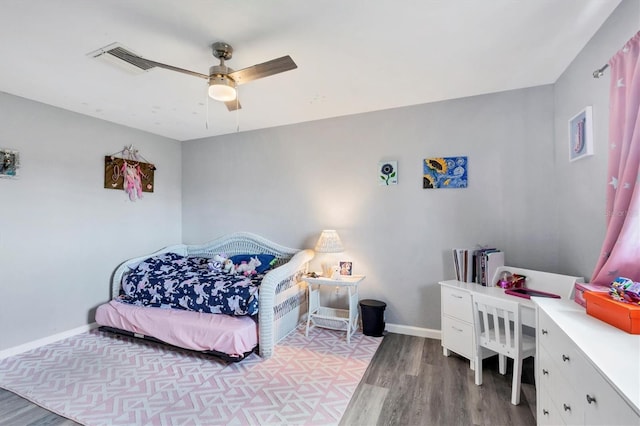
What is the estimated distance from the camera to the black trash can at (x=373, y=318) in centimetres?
302

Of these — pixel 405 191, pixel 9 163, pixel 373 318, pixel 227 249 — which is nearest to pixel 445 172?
pixel 405 191

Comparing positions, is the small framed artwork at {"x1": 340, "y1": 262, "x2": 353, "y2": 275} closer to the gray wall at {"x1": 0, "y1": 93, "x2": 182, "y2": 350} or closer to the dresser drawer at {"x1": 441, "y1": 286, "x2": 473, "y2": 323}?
the dresser drawer at {"x1": 441, "y1": 286, "x2": 473, "y2": 323}

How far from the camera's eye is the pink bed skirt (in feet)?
8.18

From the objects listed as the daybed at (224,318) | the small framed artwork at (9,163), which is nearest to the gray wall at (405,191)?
the daybed at (224,318)

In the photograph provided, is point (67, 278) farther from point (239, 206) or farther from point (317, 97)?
point (317, 97)

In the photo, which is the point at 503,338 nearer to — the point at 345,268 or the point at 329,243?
the point at 345,268

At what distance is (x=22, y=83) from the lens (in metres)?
2.52

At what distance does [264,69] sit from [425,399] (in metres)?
2.54

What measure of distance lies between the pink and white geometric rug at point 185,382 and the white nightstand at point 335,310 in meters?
0.21

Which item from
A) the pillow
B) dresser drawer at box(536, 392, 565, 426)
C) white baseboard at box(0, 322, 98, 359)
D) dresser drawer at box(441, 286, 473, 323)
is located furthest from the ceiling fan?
white baseboard at box(0, 322, 98, 359)

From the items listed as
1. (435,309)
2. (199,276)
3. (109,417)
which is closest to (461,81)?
(435,309)

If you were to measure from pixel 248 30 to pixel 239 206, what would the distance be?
2635 millimetres

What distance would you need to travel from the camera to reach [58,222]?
10.1 feet

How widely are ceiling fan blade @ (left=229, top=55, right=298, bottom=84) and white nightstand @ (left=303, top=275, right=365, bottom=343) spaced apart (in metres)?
2.05
